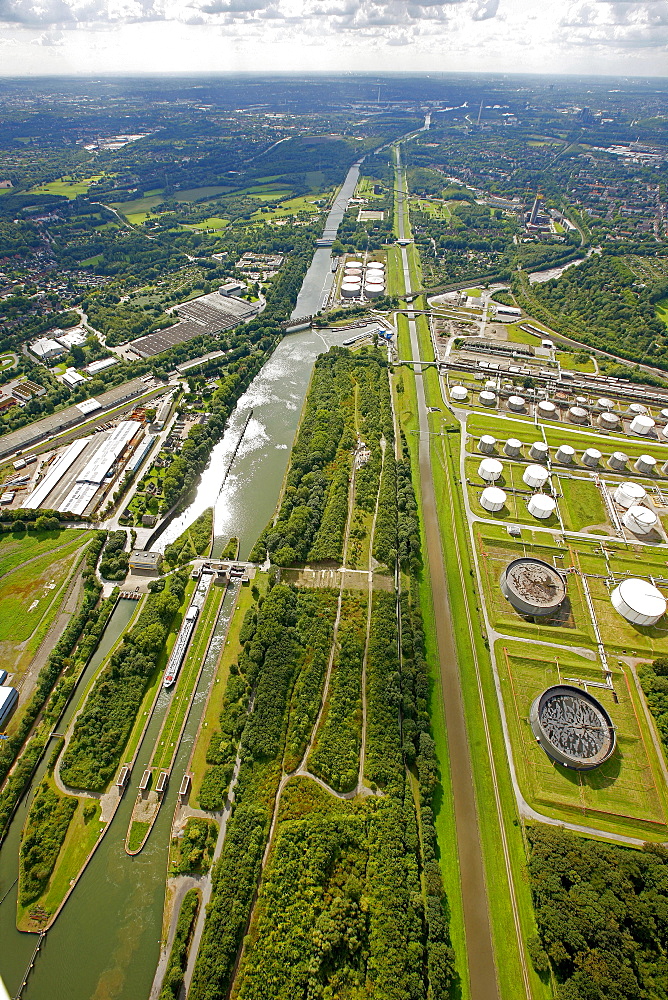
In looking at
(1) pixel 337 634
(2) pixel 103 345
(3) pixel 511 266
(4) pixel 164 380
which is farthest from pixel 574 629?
(3) pixel 511 266

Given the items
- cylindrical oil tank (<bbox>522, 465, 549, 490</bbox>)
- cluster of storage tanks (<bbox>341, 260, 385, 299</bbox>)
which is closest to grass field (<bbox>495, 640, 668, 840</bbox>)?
cylindrical oil tank (<bbox>522, 465, 549, 490</bbox>)

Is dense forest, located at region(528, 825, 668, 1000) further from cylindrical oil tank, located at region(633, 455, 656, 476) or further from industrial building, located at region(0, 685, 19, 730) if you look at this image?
cylindrical oil tank, located at region(633, 455, 656, 476)

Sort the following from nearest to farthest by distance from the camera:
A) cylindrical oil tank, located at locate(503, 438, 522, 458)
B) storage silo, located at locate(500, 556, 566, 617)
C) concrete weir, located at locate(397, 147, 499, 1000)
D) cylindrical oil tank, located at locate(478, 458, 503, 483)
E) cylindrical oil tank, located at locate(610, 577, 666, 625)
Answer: concrete weir, located at locate(397, 147, 499, 1000)
cylindrical oil tank, located at locate(610, 577, 666, 625)
storage silo, located at locate(500, 556, 566, 617)
cylindrical oil tank, located at locate(478, 458, 503, 483)
cylindrical oil tank, located at locate(503, 438, 522, 458)

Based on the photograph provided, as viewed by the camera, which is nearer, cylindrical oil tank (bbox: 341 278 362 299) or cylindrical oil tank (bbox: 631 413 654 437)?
cylindrical oil tank (bbox: 631 413 654 437)

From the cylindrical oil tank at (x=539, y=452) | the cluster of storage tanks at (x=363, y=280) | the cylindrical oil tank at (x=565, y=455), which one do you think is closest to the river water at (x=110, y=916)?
the cylindrical oil tank at (x=539, y=452)

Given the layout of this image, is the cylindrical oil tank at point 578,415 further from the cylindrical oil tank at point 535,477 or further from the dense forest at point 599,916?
the dense forest at point 599,916

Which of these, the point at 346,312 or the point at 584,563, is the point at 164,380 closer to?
the point at 346,312

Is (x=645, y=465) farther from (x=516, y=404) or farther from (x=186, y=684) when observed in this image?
(x=186, y=684)

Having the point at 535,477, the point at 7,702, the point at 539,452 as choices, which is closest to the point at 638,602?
the point at 535,477
